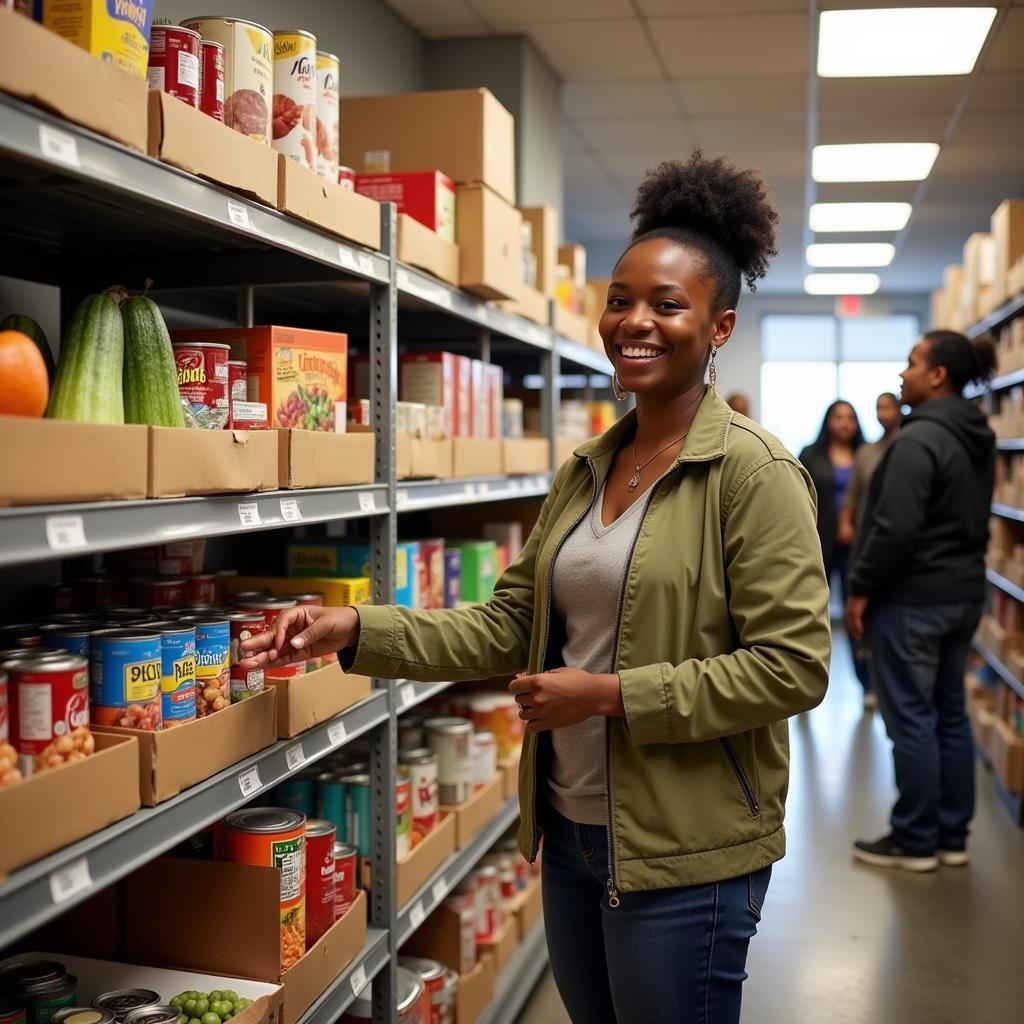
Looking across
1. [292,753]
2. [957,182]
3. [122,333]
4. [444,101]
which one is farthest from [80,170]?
[957,182]

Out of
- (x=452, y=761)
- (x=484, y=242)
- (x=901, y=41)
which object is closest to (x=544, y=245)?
(x=484, y=242)

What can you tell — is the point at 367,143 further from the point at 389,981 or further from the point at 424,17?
the point at 389,981

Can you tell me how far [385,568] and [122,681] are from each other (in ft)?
2.96

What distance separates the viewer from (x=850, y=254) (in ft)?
36.1

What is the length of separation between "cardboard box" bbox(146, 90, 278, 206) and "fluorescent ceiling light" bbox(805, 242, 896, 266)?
9276mm

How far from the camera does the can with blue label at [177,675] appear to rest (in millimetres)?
1752

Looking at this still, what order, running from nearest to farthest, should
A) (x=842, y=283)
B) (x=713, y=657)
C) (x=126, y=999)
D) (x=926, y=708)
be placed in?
(x=713, y=657)
(x=126, y=999)
(x=926, y=708)
(x=842, y=283)

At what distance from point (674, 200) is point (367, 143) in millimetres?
Answer: 1731

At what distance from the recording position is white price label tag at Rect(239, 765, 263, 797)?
1.88 metres

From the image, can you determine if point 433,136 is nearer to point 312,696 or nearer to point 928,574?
point 312,696

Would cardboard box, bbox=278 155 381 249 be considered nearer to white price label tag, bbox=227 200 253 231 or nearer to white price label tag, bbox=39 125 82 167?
white price label tag, bbox=227 200 253 231

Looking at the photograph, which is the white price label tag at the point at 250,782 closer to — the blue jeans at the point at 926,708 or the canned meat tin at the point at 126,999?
the canned meat tin at the point at 126,999

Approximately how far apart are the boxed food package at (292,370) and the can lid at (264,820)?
724mm

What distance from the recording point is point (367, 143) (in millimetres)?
3412
